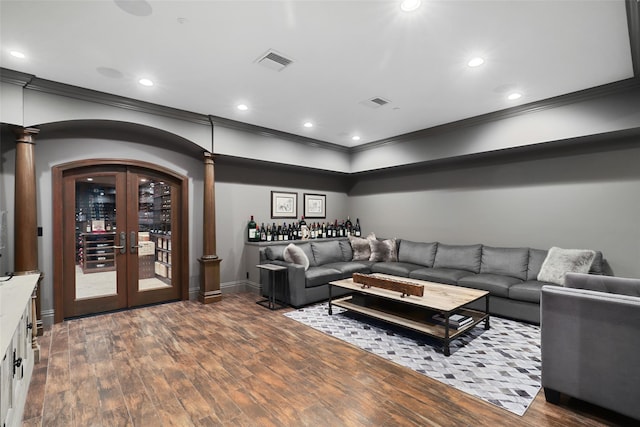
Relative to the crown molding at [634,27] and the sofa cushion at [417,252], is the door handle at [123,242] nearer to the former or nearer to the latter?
the sofa cushion at [417,252]

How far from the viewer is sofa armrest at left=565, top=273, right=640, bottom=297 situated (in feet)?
8.29

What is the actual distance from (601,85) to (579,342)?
125 inches

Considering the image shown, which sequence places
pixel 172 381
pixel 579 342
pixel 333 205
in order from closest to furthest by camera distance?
1. pixel 579 342
2. pixel 172 381
3. pixel 333 205

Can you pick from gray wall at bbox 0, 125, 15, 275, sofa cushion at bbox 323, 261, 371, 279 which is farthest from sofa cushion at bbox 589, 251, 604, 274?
gray wall at bbox 0, 125, 15, 275

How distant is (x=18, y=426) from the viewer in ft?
6.24

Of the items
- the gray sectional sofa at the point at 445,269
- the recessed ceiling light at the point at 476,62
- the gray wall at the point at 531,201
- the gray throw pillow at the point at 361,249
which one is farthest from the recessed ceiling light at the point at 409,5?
the gray throw pillow at the point at 361,249

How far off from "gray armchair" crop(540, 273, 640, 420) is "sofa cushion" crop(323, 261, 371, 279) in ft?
10.4

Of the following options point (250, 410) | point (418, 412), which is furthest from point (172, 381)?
point (418, 412)

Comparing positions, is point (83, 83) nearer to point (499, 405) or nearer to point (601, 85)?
point (499, 405)

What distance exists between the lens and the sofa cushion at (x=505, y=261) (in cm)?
445

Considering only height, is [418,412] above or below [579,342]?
below

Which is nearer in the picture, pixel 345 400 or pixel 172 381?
pixel 345 400

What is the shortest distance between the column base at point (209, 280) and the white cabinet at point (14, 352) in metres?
2.22

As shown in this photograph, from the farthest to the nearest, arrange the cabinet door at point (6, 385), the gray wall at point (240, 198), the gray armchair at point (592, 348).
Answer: the gray wall at point (240, 198)
the gray armchair at point (592, 348)
the cabinet door at point (6, 385)
